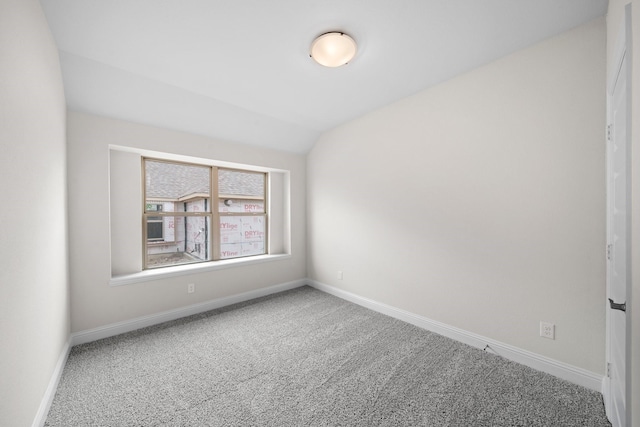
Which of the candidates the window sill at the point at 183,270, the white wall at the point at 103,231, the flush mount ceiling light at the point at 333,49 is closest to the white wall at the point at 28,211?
the white wall at the point at 103,231

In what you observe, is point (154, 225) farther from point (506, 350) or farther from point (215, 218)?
point (506, 350)

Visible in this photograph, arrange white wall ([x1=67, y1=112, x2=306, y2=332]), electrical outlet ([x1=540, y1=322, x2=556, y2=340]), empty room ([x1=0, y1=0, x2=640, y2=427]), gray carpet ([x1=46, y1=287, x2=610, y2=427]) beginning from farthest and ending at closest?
white wall ([x1=67, y1=112, x2=306, y2=332]), electrical outlet ([x1=540, y1=322, x2=556, y2=340]), gray carpet ([x1=46, y1=287, x2=610, y2=427]), empty room ([x1=0, y1=0, x2=640, y2=427])

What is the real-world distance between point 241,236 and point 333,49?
9.85ft

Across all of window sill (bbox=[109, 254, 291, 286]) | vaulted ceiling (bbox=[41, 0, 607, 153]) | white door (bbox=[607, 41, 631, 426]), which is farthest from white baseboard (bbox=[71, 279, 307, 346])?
A: white door (bbox=[607, 41, 631, 426])

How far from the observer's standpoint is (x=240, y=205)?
3.93 m

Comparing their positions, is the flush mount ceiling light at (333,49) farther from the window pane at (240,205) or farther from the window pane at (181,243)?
the window pane at (181,243)

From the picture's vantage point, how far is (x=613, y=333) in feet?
4.84

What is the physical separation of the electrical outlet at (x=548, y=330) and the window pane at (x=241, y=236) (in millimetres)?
3590

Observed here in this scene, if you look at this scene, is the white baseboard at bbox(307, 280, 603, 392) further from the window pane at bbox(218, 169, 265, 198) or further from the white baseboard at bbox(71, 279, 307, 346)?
the window pane at bbox(218, 169, 265, 198)

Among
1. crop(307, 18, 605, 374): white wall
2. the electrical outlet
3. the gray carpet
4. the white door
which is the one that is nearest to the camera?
the white door

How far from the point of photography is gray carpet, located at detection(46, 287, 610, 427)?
1.53 m

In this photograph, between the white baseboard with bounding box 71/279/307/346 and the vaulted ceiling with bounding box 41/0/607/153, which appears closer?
the vaulted ceiling with bounding box 41/0/607/153

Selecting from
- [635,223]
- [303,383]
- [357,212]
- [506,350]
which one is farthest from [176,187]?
[506,350]

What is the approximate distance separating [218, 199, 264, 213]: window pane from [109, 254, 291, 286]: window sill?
2.58ft
